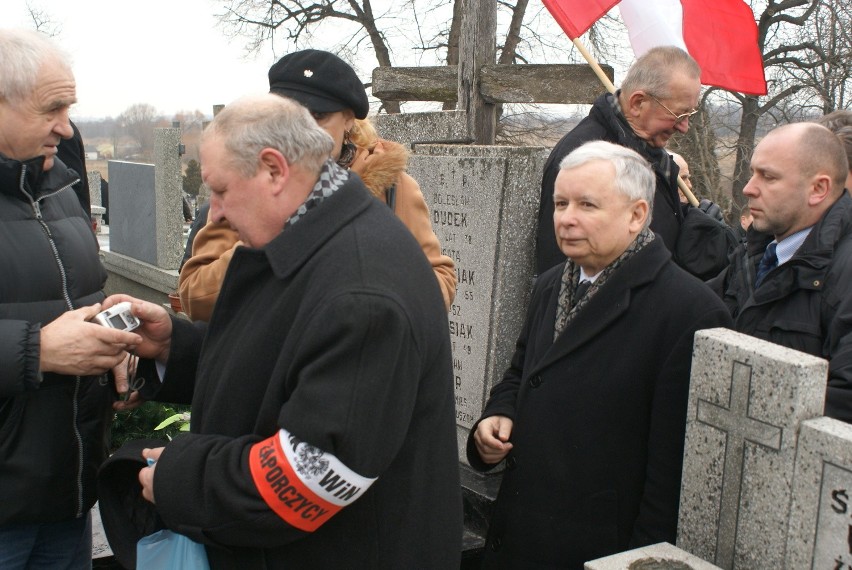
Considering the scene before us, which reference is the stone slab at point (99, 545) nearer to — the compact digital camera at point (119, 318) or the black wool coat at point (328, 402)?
the compact digital camera at point (119, 318)

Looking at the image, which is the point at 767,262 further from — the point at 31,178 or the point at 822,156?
the point at 31,178

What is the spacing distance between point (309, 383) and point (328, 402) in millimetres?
51

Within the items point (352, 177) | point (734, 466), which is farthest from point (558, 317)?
point (352, 177)

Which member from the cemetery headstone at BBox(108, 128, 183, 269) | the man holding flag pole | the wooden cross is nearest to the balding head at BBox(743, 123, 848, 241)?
the man holding flag pole

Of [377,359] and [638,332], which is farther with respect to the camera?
[638,332]

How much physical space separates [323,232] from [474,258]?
2.51 metres

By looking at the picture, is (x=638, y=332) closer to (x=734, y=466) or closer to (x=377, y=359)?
(x=734, y=466)

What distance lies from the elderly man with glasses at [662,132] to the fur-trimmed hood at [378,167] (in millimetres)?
1040

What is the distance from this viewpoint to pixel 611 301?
2348mm

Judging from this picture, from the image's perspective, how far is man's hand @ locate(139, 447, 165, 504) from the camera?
1.79 meters

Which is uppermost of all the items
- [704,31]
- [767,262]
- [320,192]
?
[704,31]

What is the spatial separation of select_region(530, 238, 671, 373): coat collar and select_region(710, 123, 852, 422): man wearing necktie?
575 millimetres

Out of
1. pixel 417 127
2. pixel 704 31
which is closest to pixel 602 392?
pixel 704 31

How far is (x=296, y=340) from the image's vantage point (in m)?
1.64
